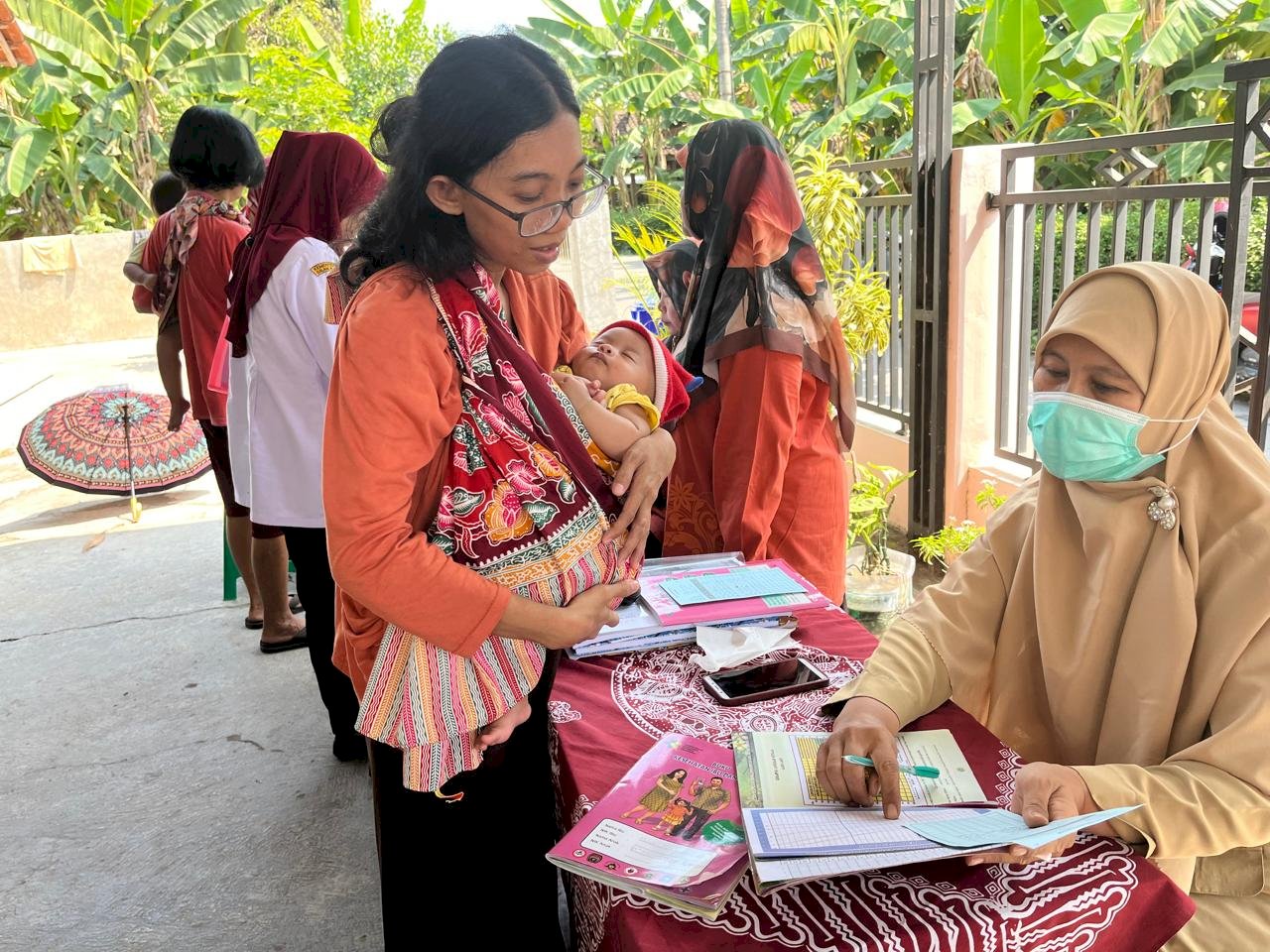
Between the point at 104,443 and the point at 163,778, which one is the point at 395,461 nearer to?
the point at 163,778

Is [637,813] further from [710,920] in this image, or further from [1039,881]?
[1039,881]

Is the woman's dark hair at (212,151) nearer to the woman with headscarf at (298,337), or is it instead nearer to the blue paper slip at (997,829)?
the woman with headscarf at (298,337)

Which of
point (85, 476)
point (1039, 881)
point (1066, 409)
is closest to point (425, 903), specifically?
point (1039, 881)

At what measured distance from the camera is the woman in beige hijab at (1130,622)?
1.29 m

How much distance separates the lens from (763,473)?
2.29 metres

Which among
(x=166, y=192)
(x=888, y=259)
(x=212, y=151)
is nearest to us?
(x=212, y=151)

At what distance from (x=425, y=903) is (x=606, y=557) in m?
0.57

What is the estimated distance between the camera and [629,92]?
11.8m

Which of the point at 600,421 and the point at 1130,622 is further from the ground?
Result: the point at 600,421

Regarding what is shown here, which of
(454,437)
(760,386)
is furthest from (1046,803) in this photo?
(760,386)

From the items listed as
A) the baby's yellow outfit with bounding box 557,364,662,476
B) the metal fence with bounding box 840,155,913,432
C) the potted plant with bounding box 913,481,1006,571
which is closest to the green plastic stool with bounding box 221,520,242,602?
the potted plant with bounding box 913,481,1006,571

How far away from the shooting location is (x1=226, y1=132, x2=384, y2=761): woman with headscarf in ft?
9.47

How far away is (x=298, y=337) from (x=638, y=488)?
71.3 inches

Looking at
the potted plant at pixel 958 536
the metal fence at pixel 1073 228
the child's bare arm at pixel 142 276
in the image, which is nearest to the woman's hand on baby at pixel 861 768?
the metal fence at pixel 1073 228
